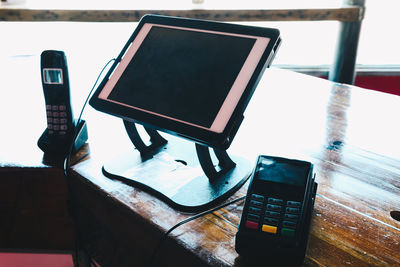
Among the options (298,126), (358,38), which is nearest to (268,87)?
(298,126)

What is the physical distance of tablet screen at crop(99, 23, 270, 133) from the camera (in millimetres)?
595

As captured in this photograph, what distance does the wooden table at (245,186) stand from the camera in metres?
0.57

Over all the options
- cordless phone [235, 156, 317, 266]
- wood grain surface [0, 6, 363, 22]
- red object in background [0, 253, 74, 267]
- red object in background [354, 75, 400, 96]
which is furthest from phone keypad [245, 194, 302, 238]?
red object in background [354, 75, 400, 96]

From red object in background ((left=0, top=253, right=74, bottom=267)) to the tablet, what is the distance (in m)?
0.57

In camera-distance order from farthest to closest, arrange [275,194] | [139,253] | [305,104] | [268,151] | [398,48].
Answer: [398,48] < [305,104] < [268,151] < [139,253] < [275,194]

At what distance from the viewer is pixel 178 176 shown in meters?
0.72

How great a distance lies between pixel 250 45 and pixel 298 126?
446mm

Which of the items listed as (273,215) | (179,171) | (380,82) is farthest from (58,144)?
(380,82)

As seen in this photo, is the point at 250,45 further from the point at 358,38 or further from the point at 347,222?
the point at 358,38

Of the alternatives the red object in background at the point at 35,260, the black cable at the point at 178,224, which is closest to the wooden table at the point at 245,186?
the black cable at the point at 178,224

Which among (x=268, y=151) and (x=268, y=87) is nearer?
(x=268, y=151)

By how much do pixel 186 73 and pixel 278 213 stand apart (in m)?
0.30

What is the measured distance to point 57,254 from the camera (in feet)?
3.24

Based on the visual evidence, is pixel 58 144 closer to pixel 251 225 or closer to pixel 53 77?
pixel 53 77
